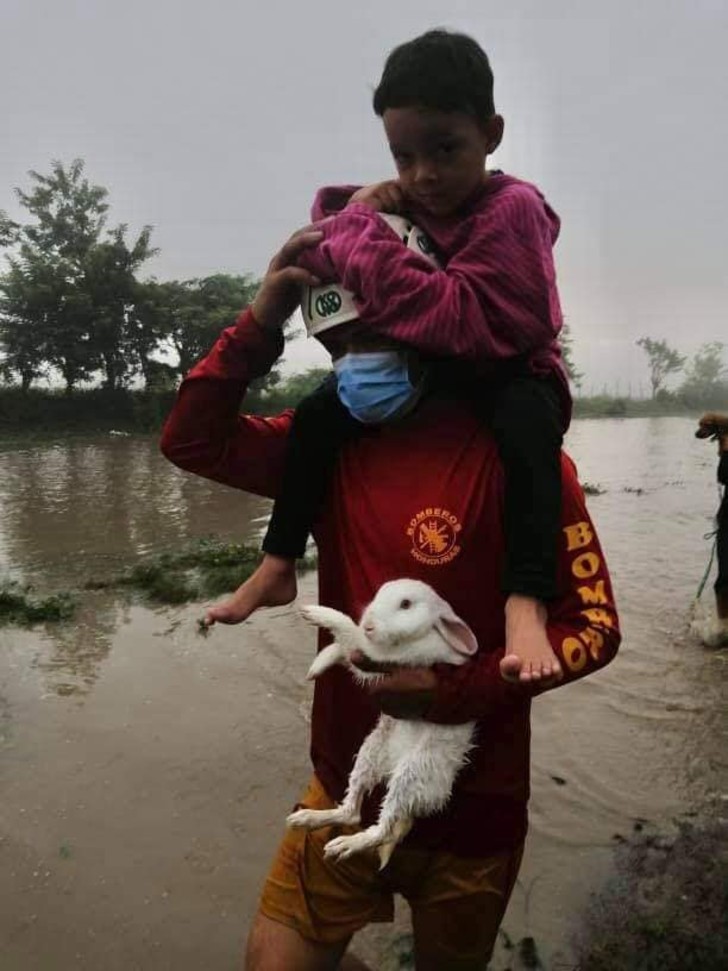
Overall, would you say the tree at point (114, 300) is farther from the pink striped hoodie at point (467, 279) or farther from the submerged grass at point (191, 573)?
the pink striped hoodie at point (467, 279)

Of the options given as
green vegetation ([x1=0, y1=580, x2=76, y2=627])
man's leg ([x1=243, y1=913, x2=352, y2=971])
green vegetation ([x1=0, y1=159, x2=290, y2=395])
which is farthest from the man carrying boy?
green vegetation ([x1=0, y1=159, x2=290, y2=395])

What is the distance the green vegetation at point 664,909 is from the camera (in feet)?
7.57

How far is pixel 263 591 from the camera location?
62.6 inches

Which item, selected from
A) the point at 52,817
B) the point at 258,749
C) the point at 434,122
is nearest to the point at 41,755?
the point at 52,817

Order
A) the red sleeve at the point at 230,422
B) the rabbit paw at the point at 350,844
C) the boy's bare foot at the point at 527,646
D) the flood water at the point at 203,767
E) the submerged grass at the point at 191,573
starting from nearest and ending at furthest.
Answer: the boy's bare foot at the point at 527,646 → the rabbit paw at the point at 350,844 → the red sleeve at the point at 230,422 → the flood water at the point at 203,767 → the submerged grass at the point at 191,573

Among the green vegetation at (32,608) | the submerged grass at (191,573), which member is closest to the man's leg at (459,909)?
the green vegetation at (32,608)

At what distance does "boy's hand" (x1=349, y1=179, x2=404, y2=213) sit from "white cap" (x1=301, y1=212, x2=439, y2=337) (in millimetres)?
26

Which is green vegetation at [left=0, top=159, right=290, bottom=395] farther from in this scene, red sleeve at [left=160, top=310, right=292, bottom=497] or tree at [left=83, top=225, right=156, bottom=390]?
red sleeve at [left=160, top=310, right=292, bottom=497]

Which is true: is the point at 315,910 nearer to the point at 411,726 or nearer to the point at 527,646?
the point at 411,726

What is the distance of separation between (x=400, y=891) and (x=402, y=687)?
491 millimetres

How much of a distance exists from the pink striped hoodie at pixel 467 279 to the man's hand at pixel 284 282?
23 millimetres

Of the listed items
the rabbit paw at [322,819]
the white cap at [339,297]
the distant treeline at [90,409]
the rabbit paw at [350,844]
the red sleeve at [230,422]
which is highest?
the white cap at [339,297]

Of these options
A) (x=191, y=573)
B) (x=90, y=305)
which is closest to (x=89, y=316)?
(x=90, y=305)

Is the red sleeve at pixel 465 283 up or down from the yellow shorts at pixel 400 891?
up
